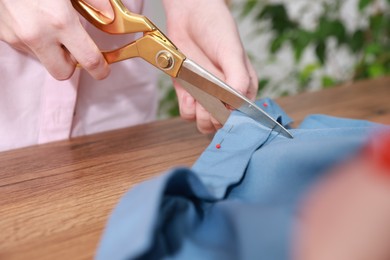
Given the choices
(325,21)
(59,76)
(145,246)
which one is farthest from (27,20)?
(325,21)

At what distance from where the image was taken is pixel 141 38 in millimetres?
525

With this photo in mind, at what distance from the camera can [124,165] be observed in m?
0.54

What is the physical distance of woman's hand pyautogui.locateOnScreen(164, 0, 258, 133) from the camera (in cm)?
59

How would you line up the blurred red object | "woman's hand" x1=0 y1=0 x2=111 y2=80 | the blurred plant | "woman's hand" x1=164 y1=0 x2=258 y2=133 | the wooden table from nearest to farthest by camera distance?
the blurred red object
the wooden table
"woman's hand" x1=0 y1=0 x2=111 y2=80
"woman's hand" x1=164 y1=0 x2=258 y2=133
the blurred plant

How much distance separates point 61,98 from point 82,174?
0.17 m

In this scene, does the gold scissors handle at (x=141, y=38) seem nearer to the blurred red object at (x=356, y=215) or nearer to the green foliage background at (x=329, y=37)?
the blurred red object at (x=356, y=215)

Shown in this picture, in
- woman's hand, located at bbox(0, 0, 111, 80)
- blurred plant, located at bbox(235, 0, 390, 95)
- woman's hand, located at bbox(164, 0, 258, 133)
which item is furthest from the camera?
blurred plant, located at bbox(235, 0, 390, 95)

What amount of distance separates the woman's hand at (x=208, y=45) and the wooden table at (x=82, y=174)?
41 millimetres

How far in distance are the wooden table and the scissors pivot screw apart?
10 centimetres

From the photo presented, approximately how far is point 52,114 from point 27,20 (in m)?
0.19

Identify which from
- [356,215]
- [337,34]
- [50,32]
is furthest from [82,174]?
[337,34]

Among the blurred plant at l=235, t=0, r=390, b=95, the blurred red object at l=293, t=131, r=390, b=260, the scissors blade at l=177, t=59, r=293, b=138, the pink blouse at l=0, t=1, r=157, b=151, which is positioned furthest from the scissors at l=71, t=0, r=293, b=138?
the blurred plant at l=235, t=0, r=390, b=95

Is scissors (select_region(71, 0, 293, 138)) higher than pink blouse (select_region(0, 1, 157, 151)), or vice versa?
scissors (select_region(71, 0, 293, 138))

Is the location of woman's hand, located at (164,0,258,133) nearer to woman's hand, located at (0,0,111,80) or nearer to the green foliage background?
woman's hand, located at (0,0,111,80)
